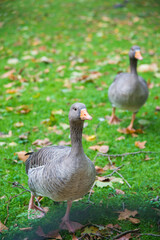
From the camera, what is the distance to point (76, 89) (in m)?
5.84

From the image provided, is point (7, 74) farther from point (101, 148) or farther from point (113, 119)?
point (101, 148)

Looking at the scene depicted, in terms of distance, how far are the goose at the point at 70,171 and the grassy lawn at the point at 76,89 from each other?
41 centimetres

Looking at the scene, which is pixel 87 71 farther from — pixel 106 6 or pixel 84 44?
pixel 106 6

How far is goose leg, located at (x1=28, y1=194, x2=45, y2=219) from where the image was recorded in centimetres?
267

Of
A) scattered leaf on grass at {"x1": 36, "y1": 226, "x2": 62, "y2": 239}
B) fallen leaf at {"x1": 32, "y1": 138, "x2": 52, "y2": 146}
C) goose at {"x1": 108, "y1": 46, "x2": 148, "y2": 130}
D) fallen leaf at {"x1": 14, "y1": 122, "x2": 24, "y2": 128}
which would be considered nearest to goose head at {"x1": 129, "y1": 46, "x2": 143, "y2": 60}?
goose at {"x1": 108, "y1": 46, "x2": 148, "y2": 130}

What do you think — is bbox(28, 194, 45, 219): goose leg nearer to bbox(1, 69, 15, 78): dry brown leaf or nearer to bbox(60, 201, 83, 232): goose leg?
bbox(60, 201, 83, 232): goose leg

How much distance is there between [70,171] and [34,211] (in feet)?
2.47

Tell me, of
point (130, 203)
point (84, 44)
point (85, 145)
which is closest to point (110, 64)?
point (84, 44)

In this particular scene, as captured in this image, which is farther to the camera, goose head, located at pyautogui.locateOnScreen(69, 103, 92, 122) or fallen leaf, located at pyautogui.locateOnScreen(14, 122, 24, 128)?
fallen leaf, located at pyautogui.locateOnScreen(14, 122, 24, 128)

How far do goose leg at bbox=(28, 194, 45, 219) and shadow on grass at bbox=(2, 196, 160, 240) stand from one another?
0.05 metres

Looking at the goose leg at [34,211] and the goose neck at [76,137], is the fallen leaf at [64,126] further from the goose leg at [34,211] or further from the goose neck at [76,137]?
the goose neck at [76,137]

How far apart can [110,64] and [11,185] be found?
4.51 m

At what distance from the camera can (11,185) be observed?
10.8ft

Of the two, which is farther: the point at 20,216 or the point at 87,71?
the point at 87,71
